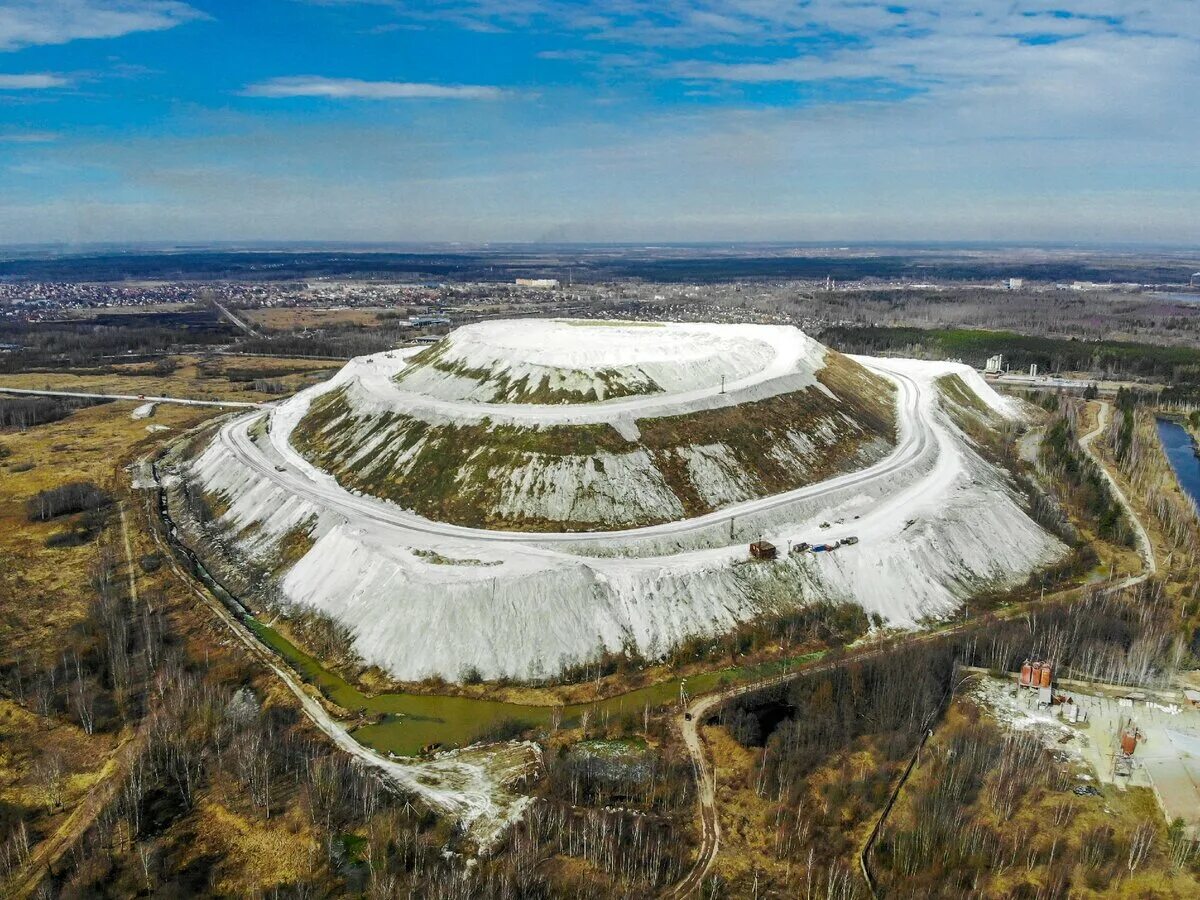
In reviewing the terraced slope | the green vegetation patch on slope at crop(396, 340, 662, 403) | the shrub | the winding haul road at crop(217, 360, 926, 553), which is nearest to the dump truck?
the winding haul road at crop(217, 360, 926, 553)

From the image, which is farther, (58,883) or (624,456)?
(624,456)

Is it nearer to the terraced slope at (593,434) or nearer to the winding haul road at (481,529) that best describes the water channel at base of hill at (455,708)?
the winding haul road at (481,529)

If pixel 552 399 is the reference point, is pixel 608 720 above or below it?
below

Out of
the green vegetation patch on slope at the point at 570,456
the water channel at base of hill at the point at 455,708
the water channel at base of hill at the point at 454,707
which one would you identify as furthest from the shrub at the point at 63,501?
the water channel at base of hill at the point at 455,708

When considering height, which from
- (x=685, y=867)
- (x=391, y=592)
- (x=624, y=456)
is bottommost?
(x=685, y=867)

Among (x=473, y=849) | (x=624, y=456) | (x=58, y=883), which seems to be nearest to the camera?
(x=58, y=883)

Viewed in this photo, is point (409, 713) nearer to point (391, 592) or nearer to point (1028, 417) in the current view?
point (391, 592)

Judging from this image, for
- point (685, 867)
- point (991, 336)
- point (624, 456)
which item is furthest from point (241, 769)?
point (991, 336)

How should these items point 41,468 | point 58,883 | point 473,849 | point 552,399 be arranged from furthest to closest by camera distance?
point 41,468 → point 552,399 → point 473,849 → point 58,883
